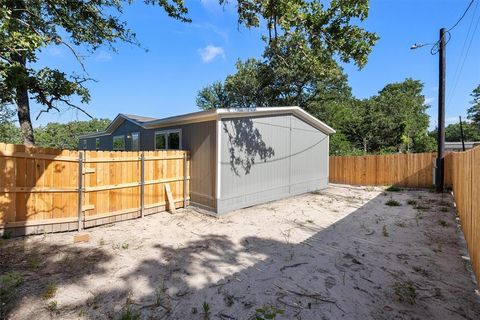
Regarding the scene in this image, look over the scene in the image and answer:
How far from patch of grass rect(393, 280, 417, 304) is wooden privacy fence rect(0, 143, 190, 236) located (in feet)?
20.0

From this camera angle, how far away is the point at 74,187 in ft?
18.1

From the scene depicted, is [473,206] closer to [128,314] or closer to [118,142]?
[128,314]

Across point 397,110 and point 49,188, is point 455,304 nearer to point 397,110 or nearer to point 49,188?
point 49,188

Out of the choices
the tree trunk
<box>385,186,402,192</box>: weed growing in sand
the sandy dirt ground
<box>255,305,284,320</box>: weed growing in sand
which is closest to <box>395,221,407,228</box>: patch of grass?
the sandy dirt ground

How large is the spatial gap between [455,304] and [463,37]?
11.1 metres

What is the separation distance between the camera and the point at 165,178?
742cm

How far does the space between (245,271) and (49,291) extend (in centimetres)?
266

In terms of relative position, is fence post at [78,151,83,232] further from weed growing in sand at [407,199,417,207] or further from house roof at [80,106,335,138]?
weed growing in sand at [407,199,417,207]

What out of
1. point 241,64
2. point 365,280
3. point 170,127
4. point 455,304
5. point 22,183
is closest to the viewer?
point 455,304

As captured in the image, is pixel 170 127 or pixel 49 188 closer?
pixel 49 188

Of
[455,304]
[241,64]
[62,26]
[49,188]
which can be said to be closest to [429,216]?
[455,304]

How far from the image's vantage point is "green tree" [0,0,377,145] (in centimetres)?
586

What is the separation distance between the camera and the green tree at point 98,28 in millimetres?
5863

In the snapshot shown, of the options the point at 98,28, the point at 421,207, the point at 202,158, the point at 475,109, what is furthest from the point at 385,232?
the point at 475,109
